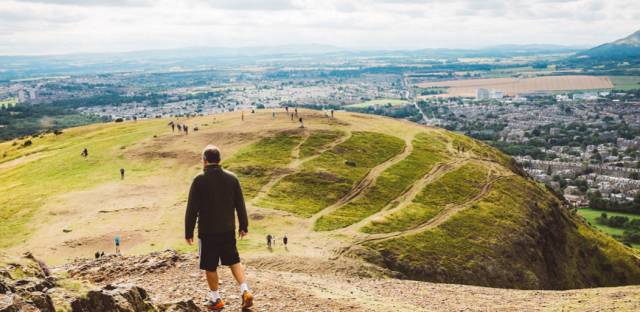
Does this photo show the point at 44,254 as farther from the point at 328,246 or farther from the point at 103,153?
the point at 103,153

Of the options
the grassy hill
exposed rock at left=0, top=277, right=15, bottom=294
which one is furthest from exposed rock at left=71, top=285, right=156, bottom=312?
the grassy hill

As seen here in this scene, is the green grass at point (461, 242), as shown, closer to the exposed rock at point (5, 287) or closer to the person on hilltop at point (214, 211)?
the person on hilltop at point (214, 211)

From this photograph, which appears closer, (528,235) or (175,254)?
(175,254)

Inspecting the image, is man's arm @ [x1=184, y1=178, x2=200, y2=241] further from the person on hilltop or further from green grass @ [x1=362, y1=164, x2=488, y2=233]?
green grass @ [x1=362, y1=164, x2=488, y2=233]

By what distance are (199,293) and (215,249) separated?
683 cm

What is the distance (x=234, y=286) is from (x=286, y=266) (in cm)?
2386

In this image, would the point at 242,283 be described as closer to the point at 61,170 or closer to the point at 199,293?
the point at 199,293

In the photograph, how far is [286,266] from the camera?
5072cm

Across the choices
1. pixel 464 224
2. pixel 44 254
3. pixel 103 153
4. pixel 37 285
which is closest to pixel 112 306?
pixel 37 285

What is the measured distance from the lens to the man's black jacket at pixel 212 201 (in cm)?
1880

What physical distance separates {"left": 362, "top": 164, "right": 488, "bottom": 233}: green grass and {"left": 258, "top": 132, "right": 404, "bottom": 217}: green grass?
394 inches

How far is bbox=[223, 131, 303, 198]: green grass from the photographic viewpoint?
8038 cm

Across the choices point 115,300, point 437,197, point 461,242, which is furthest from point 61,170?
point 115,300

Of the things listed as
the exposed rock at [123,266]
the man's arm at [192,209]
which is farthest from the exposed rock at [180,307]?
the exposed rock at [123,266]
